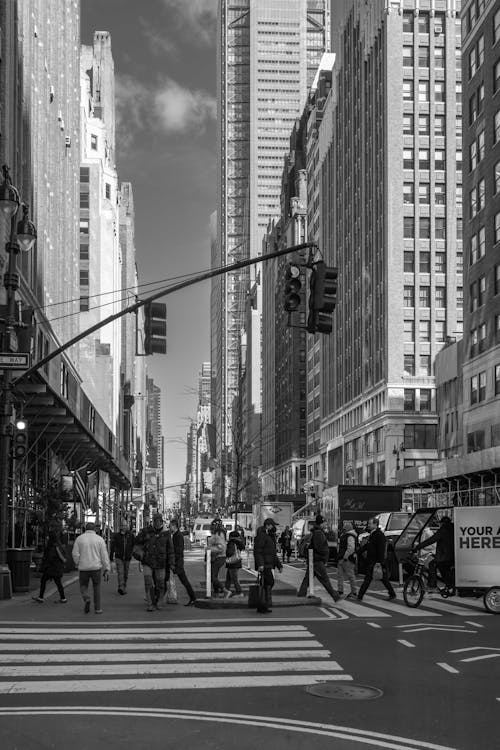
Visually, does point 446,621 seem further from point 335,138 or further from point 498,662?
point 335,138

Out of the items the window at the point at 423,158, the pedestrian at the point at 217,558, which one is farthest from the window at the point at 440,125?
the pedestrian at the point at 217,558

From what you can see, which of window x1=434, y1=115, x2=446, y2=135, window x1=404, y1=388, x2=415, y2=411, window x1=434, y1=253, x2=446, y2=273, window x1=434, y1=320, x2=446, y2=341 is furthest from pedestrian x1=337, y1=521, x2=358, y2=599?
window x1=434, y1=115, x2=446, y2=135

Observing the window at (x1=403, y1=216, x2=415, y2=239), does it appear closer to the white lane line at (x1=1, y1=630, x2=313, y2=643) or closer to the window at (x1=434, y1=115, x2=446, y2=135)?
the window at (x1=434, y1=115, x2=446, y2=135)

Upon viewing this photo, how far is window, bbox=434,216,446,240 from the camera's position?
88.5 m

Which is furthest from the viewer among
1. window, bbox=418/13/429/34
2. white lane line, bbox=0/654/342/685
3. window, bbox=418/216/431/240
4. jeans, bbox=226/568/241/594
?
window, bbox=418/13/429/34

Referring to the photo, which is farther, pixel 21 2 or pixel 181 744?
pixel 21 2

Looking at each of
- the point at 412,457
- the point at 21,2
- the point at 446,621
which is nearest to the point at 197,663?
the point at 446,621

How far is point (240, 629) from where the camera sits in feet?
49.4

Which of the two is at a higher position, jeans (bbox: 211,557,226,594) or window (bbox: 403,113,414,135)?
window (bbox: 403,113,414,135)

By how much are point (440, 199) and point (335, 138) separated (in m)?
28.3

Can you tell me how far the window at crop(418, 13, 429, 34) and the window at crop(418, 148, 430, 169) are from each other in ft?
38.9

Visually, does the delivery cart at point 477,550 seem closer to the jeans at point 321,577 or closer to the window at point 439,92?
the jeans at point 321,577

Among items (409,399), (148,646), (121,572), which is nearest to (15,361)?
(121,572)

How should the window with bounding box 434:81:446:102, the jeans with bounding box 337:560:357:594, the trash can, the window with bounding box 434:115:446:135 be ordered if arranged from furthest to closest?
the window with bounding box 434:81:446:102
the window with bounding box 434:115:446:135
the trash can
the jeans with bounding box 337:560:357:594
